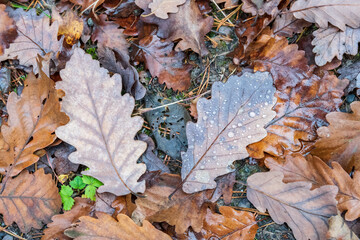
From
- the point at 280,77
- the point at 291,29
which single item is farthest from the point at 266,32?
the point at 280,77

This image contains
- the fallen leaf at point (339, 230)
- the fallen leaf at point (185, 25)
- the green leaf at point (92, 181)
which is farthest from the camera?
the fallen leaf at point (185, 25)

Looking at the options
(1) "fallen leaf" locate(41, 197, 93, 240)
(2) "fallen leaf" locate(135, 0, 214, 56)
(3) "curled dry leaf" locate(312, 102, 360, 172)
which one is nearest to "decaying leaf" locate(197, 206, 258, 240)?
(3) "curled dry leaf" locate(312, 102, 360, 172)

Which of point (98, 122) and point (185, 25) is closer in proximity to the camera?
point (98, 122)

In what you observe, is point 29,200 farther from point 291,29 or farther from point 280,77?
point 291,29

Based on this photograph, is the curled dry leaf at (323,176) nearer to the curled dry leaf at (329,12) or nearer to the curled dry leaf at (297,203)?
the curled dry leaf at (297,203)

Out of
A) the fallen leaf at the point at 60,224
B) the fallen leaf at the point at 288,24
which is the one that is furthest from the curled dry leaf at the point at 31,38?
the fallen leaf at the point at 288,24

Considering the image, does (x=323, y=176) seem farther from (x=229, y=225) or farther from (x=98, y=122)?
(x=98, y=122)

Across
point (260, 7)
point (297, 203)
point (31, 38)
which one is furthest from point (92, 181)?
point (260, 7)
